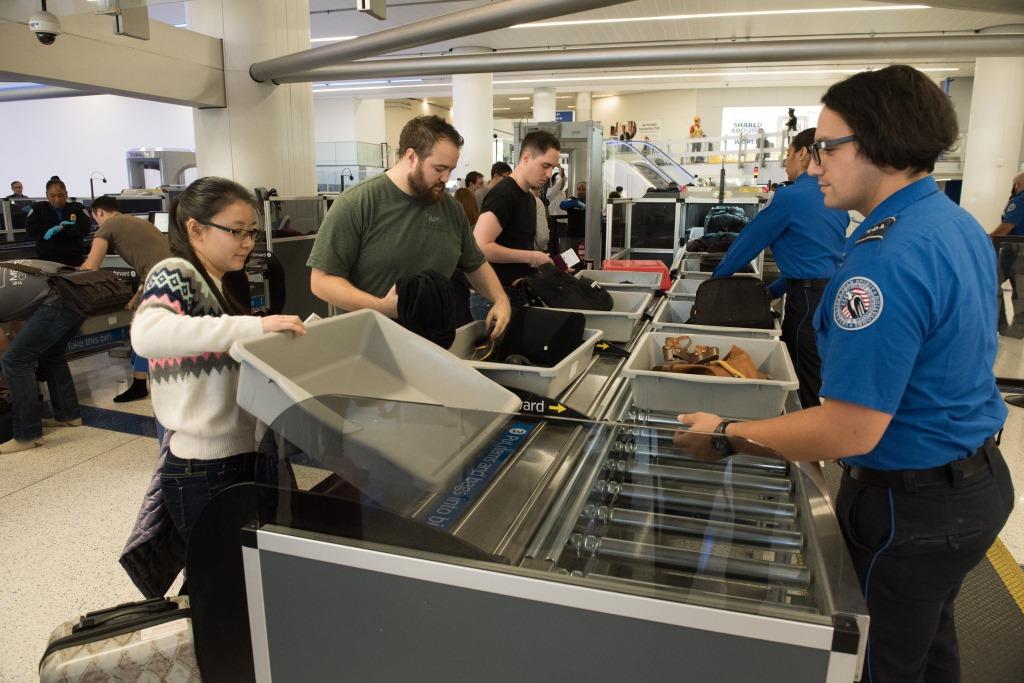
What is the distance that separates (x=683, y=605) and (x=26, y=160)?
23054 millimetres

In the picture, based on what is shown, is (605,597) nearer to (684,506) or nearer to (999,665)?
(684,506)

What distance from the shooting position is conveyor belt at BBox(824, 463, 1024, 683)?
216cm

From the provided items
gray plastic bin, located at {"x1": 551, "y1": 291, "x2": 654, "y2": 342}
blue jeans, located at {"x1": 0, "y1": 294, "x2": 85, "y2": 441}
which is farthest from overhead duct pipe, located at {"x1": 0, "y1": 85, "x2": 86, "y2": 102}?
gray plastic bin, located at {"x1": 551, "y1": 291, "x2": 654, "y2": 342}

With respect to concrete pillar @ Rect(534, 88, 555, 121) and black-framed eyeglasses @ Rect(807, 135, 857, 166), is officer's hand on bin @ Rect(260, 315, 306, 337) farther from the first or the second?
concrete pillar @ Rect(534, 88, 555, 121)

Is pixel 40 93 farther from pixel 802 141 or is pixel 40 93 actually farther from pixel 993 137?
pixel 993 137

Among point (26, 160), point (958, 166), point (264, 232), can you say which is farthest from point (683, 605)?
point (26, 160)

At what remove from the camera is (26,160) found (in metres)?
19.1

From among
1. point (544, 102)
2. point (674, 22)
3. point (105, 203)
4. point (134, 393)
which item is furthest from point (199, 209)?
point (544, 102)

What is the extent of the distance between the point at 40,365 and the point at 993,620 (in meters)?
5.30

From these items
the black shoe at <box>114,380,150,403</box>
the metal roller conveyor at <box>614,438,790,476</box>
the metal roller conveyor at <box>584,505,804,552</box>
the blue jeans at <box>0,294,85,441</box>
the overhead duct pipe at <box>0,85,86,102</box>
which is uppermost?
the overhead duct pipe at <box>0,85,86,102</box>

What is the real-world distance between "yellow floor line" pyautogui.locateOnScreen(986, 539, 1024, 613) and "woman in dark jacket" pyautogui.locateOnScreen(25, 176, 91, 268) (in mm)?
7738

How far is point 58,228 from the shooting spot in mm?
7059

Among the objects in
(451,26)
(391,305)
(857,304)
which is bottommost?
(391,305)

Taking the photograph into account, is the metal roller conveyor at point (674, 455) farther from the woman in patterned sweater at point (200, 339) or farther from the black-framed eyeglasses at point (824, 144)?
the woman in patterned sweater at point (200, 339)
